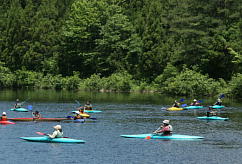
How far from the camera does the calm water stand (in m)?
36.5

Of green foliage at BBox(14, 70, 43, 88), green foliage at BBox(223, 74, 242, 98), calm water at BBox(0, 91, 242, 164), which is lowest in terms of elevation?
calm water at BBox(0, 91, 242, 164)

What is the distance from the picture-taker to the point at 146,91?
106 meters

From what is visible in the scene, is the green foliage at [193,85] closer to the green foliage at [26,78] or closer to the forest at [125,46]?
the forest at [125,46]

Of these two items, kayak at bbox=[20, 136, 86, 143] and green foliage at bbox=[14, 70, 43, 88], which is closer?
kayak at bbox=[20, 136, 86, 143]

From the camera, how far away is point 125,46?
11394cm

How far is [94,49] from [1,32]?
911 inches

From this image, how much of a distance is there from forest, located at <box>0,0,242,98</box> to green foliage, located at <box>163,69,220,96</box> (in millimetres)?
156

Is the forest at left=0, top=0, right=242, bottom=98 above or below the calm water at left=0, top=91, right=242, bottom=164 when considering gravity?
above

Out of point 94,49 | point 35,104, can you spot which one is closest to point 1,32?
point 94,49

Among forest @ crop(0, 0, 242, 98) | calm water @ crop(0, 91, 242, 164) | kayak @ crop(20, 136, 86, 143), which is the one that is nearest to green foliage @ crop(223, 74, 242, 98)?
forest @ crop(0, 0, 242, 98)

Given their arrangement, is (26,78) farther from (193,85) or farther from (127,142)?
(127,142)

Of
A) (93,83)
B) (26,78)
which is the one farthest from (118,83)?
(26,78)

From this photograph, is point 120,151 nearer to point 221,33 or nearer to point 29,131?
point 29,131

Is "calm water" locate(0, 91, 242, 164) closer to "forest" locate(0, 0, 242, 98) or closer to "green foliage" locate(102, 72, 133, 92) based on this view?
"forest" locate(0, 0, 242, 98)
